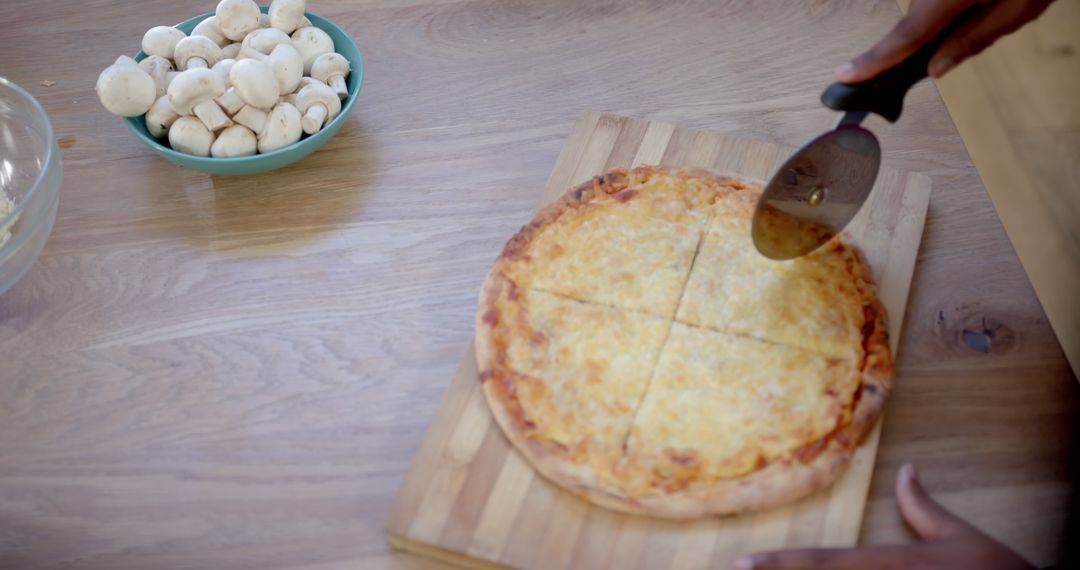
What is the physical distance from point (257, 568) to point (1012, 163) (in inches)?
83.8

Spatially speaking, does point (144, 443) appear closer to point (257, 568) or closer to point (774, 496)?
point (257, 568)

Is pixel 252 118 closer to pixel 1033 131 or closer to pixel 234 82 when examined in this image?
pixel 234 82

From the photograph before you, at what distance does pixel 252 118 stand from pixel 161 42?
0.32m

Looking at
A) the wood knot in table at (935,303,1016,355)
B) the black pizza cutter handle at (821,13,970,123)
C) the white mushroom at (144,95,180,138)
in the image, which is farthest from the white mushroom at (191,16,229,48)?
the wood knot in table at (935,303,1016,355)

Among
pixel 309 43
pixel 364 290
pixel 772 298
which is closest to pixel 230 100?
pixel 309 43

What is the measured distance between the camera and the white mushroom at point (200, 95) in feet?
6.66

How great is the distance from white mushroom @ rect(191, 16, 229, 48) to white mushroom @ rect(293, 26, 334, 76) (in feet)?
0.55

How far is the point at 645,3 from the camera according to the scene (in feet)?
8.59

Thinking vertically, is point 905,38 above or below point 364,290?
above

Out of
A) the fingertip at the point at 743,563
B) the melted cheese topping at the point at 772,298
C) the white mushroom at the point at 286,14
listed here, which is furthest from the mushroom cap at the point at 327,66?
the fingertip at the point at 743,563

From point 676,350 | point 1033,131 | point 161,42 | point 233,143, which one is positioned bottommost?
point 1033,131

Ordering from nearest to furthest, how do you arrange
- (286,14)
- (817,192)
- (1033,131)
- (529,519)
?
(529,519), (817,192), (286,14), (1033,131)

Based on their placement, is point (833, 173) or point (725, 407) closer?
point (725, 407)

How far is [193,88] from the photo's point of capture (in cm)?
204
